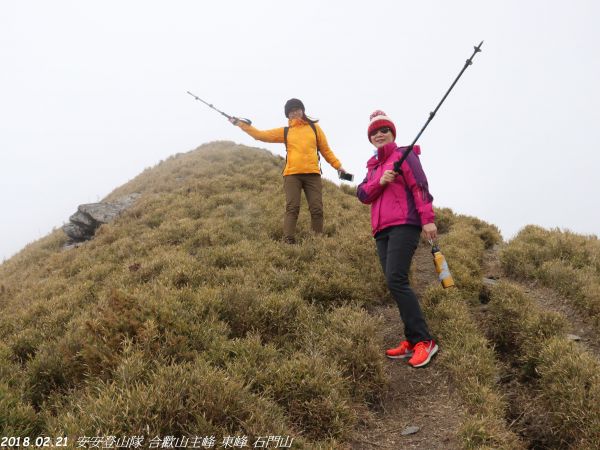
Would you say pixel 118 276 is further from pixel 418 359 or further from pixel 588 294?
pixel 588 294

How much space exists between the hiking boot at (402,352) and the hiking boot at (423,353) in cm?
19

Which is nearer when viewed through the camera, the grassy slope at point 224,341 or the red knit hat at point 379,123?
the grassy slope at point 224,341

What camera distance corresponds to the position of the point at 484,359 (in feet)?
13.9

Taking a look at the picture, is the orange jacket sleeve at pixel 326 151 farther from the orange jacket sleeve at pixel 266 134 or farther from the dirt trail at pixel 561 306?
the dirt trail at pixel 561 306

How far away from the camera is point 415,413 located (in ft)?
12.8

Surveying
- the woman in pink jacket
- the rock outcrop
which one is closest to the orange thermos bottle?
the woman in pink jacket

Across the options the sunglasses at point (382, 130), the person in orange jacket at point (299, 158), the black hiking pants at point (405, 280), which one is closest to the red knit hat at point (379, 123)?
the sunglasses at point (382, 130)

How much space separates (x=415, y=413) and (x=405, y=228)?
2157 mm

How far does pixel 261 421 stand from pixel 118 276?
4831mm

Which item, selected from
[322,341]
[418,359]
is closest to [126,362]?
[322,341]

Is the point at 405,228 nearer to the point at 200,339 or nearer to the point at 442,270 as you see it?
the point at 442,270

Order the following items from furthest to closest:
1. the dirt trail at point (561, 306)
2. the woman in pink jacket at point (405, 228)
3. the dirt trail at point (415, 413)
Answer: the dirt trail at point (561, 306), the woman in pink jacket at point (405, 228), the dirt trail at point (415, 413)

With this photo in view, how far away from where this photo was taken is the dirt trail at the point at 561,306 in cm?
477

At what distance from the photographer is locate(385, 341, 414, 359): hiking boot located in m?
4.78
